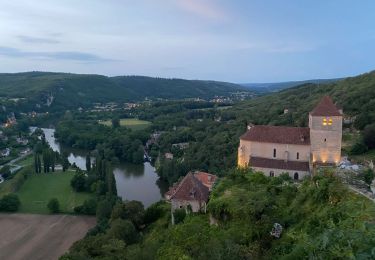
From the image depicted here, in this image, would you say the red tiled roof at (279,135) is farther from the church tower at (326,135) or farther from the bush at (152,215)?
the bush at (152,215)

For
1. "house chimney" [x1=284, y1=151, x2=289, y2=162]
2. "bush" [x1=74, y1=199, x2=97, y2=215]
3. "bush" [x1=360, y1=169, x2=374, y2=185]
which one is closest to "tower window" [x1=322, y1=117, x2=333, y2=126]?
"house chimney" [x1=284, y1=151, x2=289, y2=162]

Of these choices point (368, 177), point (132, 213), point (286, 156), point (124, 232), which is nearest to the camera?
point (368, 177)

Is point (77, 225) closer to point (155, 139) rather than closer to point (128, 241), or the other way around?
point (128, 241)

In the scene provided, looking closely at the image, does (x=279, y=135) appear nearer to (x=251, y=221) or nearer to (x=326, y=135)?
(x=326, y=135)

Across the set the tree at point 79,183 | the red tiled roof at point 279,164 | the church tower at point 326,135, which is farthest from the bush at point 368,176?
the tree at point 79,183

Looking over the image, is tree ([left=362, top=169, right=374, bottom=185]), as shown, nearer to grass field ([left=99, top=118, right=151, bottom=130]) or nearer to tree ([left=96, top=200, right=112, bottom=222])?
tree ([left=96, top=200, right=112, bottom=222])

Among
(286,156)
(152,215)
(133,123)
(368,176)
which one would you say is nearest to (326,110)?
(286,156)

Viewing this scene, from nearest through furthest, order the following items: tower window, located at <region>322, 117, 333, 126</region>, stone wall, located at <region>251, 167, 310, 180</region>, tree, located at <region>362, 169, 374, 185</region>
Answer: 1. tree, located at <region>362, 169, 374, 185</region>
2. stone wall, located at <region>251, 167, 310, 180</region>
3. tower window, located at <region>322, 117, 333, 126</region>
